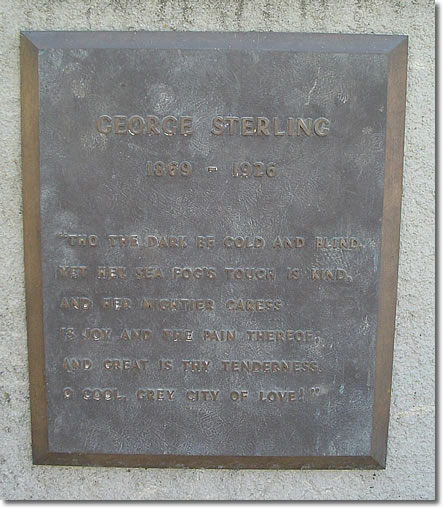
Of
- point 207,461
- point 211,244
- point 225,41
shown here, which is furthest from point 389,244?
point 207,461

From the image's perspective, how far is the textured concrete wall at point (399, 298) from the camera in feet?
5.71

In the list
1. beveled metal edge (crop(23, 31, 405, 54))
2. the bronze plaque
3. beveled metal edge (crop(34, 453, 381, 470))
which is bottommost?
beveled metal edge (crop(34, 453, 381, 470))

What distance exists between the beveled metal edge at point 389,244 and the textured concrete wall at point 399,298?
8 cm

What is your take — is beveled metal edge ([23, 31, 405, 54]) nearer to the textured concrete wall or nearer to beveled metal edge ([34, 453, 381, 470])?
the textured concrete wall

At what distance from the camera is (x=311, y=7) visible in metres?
1.73

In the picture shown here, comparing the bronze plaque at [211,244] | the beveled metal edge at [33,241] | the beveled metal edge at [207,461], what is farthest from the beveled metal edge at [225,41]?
the beveled metal edge at [207,461]

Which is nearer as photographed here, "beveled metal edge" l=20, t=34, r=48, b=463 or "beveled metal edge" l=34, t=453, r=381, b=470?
"beveled metal edge" l=20, t=34, r=48, b=463

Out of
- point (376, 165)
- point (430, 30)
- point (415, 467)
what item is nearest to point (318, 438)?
point (415, 467)

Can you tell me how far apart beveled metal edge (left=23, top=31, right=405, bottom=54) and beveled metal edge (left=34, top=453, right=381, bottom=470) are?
1576 mm

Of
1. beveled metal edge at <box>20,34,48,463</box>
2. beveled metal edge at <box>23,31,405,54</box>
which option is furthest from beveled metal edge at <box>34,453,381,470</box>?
beveled metal edge at <box>23,31,405,54</box>

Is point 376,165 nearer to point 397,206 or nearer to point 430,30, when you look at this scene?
point 397,206

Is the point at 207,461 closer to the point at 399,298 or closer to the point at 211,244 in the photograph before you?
the point at 211,244

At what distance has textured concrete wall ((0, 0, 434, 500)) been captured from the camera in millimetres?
1740

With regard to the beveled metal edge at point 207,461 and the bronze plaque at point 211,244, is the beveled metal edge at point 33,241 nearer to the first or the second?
the bronze plaque at point 211,244
